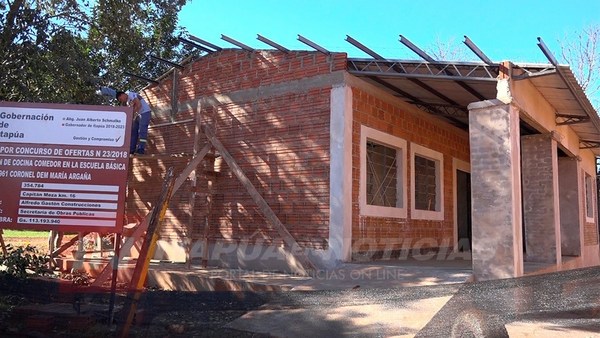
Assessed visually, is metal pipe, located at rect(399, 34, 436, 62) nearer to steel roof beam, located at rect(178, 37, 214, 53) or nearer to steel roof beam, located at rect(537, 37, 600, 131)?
steel roof beam, located at rect(537, 37, 600, 131)

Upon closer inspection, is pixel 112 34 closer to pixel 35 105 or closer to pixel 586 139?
pixel 35 105

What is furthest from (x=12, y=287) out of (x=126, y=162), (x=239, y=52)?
(x=239, y=52)

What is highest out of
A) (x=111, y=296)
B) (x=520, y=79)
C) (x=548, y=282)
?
(x=520, y=79)

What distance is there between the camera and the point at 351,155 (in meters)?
9.51

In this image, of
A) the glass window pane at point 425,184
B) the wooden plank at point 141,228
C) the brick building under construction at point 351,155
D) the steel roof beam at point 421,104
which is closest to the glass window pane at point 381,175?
the brick building under construction at point 351,155

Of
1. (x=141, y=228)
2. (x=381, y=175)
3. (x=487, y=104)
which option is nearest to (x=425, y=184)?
(x=381, y=175)

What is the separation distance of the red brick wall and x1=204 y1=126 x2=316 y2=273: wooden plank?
1007 mm

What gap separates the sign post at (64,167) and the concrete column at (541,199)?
9098mm

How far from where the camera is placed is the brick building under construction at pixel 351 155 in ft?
25.5

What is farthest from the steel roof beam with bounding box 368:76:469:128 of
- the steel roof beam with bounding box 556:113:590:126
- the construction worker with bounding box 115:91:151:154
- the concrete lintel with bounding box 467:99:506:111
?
the construction worker with bounding box 115:91:151:154

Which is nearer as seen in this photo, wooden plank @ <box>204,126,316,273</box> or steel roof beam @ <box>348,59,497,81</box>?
steel roof beam @ <box>348,59,497,81</box>

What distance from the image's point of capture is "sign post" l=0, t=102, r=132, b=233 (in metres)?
5.77

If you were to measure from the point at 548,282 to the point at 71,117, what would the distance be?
5210mm

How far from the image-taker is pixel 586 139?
47.2 ft
